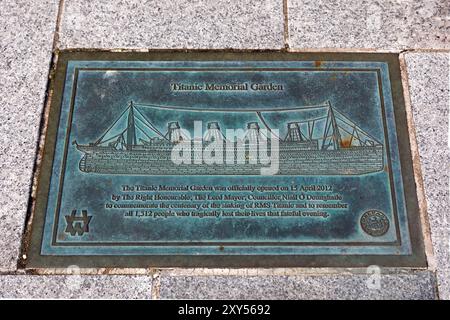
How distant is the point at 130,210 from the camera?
3.02 m

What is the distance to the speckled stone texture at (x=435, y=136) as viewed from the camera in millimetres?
2994

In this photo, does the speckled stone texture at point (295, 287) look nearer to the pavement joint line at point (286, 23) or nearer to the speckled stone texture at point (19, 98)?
the speckled stone texture at point (19, 98)

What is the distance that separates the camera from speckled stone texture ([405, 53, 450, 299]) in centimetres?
299

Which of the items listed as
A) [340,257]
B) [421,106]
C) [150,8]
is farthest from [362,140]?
[150,8]

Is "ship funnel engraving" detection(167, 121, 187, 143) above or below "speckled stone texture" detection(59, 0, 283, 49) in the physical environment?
below

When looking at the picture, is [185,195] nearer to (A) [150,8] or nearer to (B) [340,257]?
(B) [340,257]

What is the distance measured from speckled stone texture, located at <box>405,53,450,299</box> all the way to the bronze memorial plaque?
4.5 inches

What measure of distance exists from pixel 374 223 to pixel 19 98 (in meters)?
2.58

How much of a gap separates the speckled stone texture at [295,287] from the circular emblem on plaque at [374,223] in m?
0.27

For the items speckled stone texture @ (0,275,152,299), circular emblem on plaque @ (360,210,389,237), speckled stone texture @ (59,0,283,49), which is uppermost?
speckled stone texture @ (59,0,283,49)

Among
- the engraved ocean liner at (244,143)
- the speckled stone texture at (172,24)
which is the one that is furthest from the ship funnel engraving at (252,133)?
the speckled stone texture at (172,24)

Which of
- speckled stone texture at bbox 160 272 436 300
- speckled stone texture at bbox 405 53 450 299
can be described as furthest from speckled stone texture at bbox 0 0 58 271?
speckled stone texture at bbox 405 53 450 299

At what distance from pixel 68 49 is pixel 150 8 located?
700mm

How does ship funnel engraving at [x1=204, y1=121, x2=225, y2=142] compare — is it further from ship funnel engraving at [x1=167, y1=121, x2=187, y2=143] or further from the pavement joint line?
the pavement joint line
